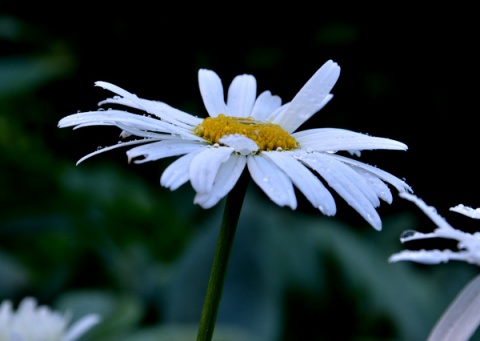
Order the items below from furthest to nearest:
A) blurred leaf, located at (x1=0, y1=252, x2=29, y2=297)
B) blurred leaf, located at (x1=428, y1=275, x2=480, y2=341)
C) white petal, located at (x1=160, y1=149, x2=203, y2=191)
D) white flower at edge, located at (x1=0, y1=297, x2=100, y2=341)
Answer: blurred leaf, located at (x1=0, y1=252, x2=29, y2=297) < white flower at edge, located at (x1=0, y1=297, x2=100, y2=341) < white petal, located at (x1=160, y1=149, x2=203, y2=191) < blurred leaf, located at (x1=428, y1=275, x2=480, y2=341)

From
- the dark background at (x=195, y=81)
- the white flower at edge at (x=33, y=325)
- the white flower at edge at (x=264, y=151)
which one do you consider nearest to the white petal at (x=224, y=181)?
the white flower at edge at (x=264, y=151)

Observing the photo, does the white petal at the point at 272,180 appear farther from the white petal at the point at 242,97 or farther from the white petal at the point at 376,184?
the white petal at the point at 242,97

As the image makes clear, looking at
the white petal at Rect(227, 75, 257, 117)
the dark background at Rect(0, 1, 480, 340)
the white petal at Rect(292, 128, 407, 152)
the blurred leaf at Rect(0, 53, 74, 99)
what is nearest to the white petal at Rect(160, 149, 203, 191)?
the white petal at Rect(292, 128, 407, 152)

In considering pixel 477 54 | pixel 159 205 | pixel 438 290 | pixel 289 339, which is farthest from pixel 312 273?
pixel 477 54

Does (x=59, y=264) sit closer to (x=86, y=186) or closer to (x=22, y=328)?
(x=86, y=186)

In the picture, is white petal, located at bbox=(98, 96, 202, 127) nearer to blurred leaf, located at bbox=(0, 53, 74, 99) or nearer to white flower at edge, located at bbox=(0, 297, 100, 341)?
white flower at edge, located at bbox=(0, 297, 100, 341)

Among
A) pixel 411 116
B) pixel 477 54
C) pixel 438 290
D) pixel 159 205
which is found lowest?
pixel 438 290

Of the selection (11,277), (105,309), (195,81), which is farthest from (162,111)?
(195,81)
